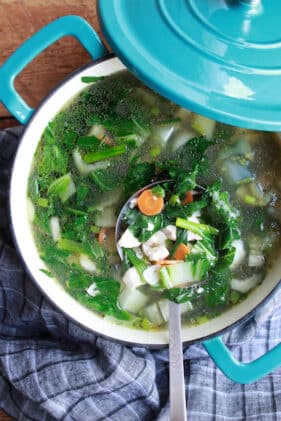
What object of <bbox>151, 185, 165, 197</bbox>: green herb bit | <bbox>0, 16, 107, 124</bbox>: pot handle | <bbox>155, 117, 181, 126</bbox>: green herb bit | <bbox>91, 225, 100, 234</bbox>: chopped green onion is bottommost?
<bbox>91, 225, 100, 234</bbox>: chopped green onion

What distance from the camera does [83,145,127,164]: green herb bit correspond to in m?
0.98

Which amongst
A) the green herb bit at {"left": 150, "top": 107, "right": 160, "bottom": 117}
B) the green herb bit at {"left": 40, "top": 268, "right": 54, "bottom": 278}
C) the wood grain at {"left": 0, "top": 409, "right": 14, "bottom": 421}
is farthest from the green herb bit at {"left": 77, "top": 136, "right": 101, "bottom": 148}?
the wood grain at {"left": 0, "top": 409, "right": 14, "bottom": 421}

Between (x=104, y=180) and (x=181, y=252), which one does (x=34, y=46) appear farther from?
(x=181, y=252)

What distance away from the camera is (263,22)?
627mm

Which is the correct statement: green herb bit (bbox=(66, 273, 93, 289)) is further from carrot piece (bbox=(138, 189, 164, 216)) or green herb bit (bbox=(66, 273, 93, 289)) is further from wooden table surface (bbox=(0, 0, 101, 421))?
wooden table surface (bbox=(0, 0, 101, 421))

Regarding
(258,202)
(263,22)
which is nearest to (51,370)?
(258,202)

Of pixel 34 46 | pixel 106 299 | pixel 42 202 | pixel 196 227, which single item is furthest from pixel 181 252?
pixel 34 46

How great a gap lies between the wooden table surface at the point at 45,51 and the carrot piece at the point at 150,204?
324 mm

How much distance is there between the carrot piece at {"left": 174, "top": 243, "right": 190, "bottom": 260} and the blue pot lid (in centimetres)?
38

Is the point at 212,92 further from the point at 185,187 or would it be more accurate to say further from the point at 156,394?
the point at 156,394

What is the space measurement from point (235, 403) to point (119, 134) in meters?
0.52

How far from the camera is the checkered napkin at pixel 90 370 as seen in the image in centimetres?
99

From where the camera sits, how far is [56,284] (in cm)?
98

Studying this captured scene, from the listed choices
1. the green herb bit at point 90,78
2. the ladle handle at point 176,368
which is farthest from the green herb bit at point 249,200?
the green herb bit at point 90,78
